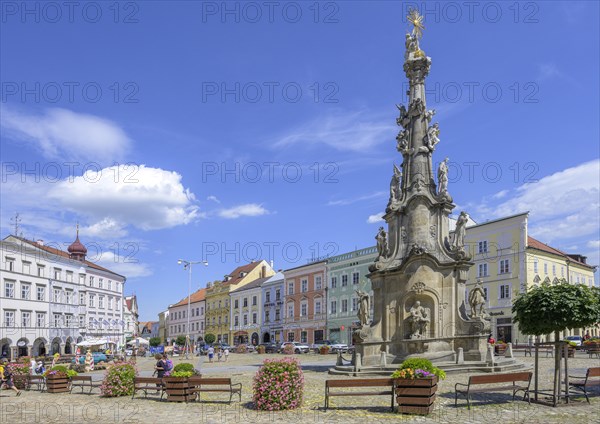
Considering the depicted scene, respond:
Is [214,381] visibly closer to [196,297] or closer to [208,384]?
[208,384]

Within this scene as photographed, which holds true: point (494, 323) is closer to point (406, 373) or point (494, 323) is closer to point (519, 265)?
point (519, 265)

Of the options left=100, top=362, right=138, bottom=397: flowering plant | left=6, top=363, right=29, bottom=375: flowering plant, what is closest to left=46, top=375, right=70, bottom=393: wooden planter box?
left=6, top=363, right=29, bottom=375: flowering plant

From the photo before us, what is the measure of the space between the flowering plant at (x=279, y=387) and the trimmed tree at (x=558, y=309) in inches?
221

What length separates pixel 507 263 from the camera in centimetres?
5159

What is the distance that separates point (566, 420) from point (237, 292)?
71.8 meters

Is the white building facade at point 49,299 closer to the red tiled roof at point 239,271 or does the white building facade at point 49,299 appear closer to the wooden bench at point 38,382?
the red tiled roof at point 239,271

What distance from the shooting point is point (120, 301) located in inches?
2982

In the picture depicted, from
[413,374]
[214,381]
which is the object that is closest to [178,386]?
[214,381]

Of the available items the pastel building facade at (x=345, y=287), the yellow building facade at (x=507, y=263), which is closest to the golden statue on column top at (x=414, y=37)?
the yellow building facade at (x=507, y=263)

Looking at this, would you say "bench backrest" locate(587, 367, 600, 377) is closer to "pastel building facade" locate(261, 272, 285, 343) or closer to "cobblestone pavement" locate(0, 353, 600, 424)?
"cobblestone pavement" locate(0, 353, 600, 424)

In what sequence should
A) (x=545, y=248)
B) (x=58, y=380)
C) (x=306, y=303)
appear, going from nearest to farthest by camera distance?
1. (x=58, y=380)
2. (x=545, y=248)
3. (x=306, y=303)

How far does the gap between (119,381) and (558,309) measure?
A: 12272mm

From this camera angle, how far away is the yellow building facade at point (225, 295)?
8456 cm

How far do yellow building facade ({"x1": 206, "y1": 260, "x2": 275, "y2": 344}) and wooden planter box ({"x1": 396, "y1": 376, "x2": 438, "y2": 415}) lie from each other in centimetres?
7158
